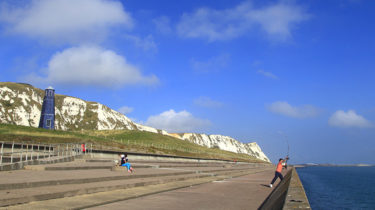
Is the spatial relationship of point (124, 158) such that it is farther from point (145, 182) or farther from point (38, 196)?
point (38, 196)

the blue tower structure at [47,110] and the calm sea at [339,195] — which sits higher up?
the blue tower structure at [47,110]

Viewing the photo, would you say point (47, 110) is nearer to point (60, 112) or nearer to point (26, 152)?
point (26, 152)

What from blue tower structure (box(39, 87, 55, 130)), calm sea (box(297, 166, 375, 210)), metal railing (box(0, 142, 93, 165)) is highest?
blue tower structure (box(39, 87, 55, 130))

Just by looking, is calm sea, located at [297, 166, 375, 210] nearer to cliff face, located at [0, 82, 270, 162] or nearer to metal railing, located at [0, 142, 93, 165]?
metal railing, located at [0, 142, 93, 165]

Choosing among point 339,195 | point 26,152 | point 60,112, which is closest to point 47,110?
point 26,152

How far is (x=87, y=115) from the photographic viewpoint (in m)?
144

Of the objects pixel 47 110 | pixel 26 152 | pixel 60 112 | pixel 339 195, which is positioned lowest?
pixel 339 195

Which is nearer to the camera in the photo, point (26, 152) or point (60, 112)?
point (26, 152)

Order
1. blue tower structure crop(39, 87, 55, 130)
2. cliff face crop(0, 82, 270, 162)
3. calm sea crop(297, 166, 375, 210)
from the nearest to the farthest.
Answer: calm sea crop(297, 166, 375, 210), blue tower structure crop(39, 87, 55, 130), cliff face crop(0, 82, 270, 162)

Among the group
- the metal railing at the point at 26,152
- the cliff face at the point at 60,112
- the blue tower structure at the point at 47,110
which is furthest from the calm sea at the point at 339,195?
the cliff face at the point at 60,112

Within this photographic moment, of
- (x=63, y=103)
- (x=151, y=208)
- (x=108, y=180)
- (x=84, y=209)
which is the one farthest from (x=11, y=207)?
(x=63, y=103)

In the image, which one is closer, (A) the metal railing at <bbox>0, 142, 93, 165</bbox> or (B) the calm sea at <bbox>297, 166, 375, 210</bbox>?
(A) the metal railing at <bbox>0, 142, 93, 165</bbox>

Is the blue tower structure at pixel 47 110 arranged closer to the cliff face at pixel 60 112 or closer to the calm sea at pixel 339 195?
the calm sea at pixel 339 195

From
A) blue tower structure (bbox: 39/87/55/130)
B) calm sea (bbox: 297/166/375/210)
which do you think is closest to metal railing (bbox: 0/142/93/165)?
calm sea (bbox: 297/166/375/210)
